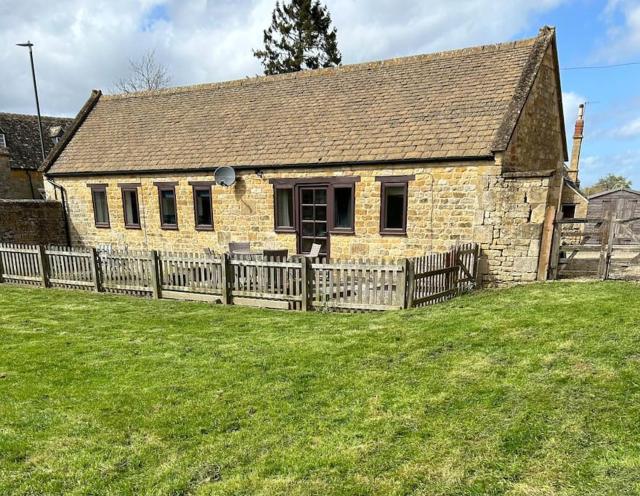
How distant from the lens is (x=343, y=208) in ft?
42.4

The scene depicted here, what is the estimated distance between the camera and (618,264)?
11.2 m

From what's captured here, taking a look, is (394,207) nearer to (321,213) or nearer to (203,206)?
(321,213)

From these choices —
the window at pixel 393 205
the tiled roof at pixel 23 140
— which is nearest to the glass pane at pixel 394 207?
the window at pixel 393 205

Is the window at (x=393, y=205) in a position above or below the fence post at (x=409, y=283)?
above

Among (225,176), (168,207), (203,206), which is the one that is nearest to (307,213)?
(225,176)

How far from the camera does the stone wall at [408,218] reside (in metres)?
10.7

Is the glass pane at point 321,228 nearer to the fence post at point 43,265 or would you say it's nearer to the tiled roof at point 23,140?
the fence post at point 43,265

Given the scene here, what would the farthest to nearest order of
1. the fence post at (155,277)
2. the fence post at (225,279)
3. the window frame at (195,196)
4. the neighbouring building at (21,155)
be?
the neighbouring building at (21,155)
the window frame at (195,196)
the fence post at (155,277)
the fence post at (225,279)

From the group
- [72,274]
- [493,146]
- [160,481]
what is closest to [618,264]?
[493,146]

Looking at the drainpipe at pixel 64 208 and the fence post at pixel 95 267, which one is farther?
the drainpipe at pixel 64 208

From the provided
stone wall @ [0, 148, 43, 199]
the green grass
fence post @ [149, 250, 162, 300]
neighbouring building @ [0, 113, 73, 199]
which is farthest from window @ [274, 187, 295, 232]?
stone wall @ [0, 148, 43, 199]

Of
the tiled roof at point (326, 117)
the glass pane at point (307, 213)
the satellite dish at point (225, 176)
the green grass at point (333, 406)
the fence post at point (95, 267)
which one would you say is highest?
A: the tiled roof at point (326, 117)

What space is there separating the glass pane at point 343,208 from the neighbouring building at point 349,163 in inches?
1.3

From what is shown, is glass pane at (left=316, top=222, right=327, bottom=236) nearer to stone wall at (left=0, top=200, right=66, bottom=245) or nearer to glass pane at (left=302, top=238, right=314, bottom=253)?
glass pane at (left=302, top=238, right=314, bottom=253)
